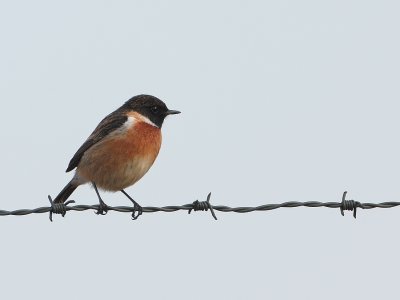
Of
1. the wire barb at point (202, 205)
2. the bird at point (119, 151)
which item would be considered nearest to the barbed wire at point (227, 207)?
the wire barb at point (202, 205)

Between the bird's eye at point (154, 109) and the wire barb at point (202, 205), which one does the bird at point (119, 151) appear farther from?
the wire barb at point (202, 205)

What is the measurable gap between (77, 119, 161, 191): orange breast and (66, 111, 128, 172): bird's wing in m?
0.11

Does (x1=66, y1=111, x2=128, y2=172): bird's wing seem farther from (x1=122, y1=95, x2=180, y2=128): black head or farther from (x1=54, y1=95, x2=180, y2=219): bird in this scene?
(x1=122, y1=95, x2=180, y2=128): black head

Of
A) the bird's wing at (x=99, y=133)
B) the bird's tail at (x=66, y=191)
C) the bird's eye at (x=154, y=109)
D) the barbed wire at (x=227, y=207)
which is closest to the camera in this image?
the barbed wire at (x=227, y=207)

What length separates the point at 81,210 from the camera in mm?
7000

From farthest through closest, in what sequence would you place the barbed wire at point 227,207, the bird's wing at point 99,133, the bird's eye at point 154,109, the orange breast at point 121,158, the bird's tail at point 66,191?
the bird's eye at point 154,109 < the bird's tail at point 66,191 < the bird's wing at point 99,133 < the orange breast at point 121,158 < the barbed wire at point 227,207

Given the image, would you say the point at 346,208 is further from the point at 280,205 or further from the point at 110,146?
the point at 110,146

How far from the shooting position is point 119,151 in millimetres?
9094

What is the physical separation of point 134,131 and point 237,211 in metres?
2.89

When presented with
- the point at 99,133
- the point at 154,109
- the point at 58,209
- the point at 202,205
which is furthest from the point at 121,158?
the point at 202,205

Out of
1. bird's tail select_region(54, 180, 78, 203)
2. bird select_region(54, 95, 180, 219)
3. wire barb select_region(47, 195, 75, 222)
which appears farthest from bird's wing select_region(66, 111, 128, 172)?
wire barb select_region(47, 195, 75, 222)

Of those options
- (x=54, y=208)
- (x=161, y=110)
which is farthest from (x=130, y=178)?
(x=54, y=208)

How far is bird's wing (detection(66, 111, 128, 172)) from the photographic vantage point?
31.0 feet

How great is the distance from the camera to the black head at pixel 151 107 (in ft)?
32.4
